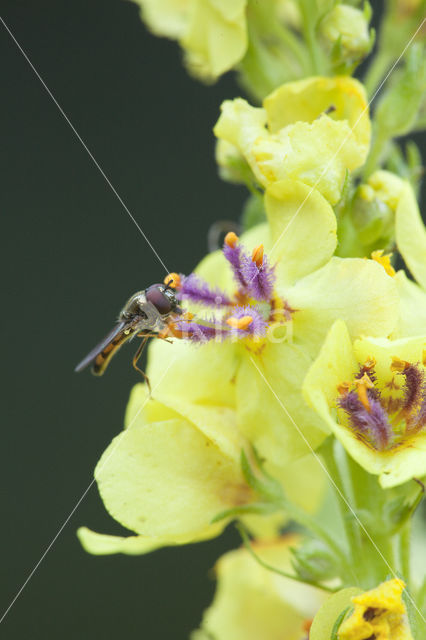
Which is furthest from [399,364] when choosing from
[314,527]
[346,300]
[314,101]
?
[314,101]

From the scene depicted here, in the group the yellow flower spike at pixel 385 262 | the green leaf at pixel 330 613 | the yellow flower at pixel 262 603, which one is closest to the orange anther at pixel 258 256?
the yellow flower spike at pixel 385 262

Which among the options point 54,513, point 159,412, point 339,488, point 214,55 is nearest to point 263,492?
point 339,488

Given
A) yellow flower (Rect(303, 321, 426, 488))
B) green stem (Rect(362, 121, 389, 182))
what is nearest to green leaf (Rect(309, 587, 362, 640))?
yellow flower (Rect(303, 321, 426, 488))

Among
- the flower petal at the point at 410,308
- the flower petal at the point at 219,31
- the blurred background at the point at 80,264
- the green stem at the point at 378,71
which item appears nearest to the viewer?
the flower petal at the point at 410,308

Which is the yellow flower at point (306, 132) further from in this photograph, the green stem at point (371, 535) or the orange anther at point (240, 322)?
the green stem at point (371, 535)

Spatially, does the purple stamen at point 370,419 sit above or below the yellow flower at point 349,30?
below

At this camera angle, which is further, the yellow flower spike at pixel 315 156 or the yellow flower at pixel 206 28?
the yellow flower at pixel 206 28
